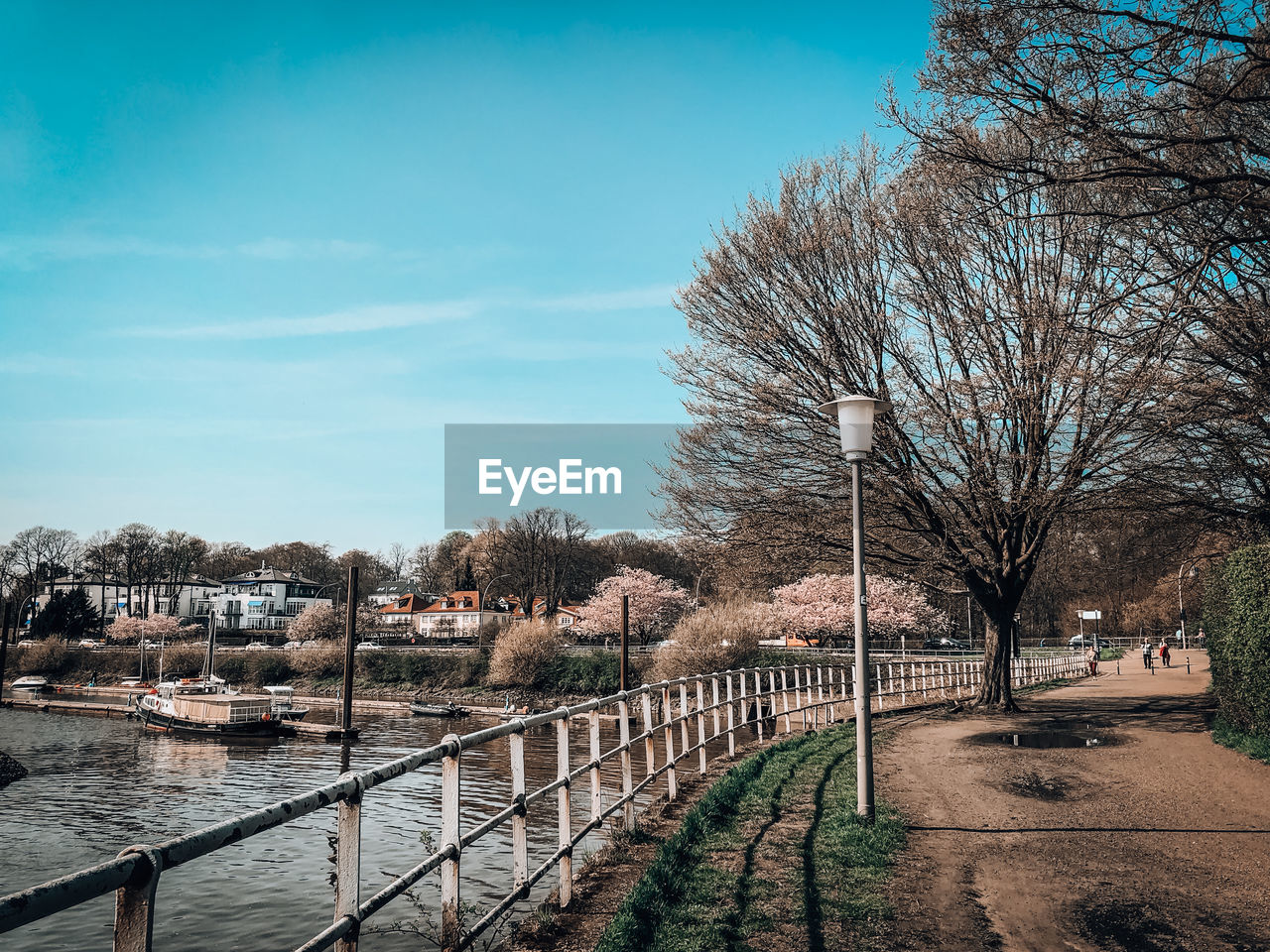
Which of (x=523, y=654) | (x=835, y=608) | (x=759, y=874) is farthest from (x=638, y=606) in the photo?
(x=759, y=874)

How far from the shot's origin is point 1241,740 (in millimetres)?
12547

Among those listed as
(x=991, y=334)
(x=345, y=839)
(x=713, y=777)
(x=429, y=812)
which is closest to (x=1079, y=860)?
(x=713, y=777)

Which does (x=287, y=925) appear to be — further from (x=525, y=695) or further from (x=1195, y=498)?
(x=525, y=695)

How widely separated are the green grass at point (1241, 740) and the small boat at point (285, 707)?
129 ft

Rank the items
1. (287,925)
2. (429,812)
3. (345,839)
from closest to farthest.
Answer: (345,839) < (287,925) < (429,812)

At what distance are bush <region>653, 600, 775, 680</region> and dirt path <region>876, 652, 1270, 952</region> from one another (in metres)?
24.6

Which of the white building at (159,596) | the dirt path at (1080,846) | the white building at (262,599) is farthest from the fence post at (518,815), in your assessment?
the white building at (159,596)

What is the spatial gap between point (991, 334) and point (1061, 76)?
8.73 m

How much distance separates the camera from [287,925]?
10336mm

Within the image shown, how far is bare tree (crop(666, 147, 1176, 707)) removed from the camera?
16078 mm

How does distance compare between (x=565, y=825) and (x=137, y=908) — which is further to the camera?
(x=565, y=825)

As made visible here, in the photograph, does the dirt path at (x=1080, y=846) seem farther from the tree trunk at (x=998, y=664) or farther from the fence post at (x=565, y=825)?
the tree trunk at (x=998, y=664)

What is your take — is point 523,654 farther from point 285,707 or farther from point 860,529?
point 860,529

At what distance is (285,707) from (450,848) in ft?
162
